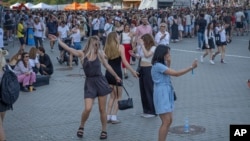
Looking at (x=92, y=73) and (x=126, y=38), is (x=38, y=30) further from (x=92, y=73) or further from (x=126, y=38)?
(x=92, y=73)

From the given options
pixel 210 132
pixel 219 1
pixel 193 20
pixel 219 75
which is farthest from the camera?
pixel 219 1

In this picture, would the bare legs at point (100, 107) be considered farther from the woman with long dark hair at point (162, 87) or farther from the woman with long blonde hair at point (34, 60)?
the woman with long blonde hair at point (34, 60)

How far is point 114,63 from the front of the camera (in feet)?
30.3

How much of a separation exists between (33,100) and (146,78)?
3421 millimetres

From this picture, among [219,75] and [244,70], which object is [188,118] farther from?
[244,70]

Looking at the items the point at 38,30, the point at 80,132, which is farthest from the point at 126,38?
the point at 38,30

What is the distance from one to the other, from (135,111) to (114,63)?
1.45 metres

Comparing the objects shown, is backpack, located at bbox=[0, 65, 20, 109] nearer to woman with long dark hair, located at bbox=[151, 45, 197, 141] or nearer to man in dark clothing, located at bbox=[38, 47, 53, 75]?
woman with long dark hair, located at bbox=[151, 45, 197, 141]

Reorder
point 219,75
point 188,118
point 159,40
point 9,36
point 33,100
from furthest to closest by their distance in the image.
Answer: point 9,36 → point 219,75 → point 159,40 → point 33,100 → point 188,118

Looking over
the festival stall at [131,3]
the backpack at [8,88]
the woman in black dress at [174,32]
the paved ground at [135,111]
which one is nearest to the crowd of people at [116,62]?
the paved ground at [135,111]

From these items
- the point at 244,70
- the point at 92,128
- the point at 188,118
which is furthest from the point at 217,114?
the point at 244,70

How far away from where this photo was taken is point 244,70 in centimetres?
1628

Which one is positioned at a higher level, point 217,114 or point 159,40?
point 159,40

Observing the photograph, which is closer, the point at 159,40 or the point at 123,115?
the point at 123,115
